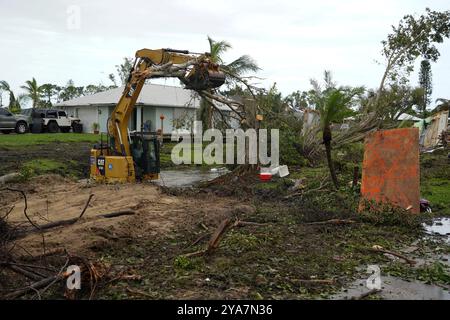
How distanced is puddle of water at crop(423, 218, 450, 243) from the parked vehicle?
2779 centimetres

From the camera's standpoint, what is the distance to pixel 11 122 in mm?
28422

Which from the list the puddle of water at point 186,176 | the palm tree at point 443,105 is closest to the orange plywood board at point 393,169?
the puddle of water at point 186,176

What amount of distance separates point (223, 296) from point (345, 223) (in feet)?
12.7

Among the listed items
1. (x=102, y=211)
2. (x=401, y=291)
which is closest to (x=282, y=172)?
(x=102, y=211)

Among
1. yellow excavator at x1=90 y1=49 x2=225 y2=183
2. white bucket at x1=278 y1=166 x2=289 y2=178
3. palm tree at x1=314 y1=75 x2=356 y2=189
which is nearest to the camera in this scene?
palm tree at x1=314 y1=75 x2=356 y2=189

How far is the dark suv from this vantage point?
28.0 metres

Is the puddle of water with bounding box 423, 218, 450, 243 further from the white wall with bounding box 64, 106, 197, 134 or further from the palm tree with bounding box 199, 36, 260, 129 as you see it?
the white wall with bounding box 64, 106, 197, 134

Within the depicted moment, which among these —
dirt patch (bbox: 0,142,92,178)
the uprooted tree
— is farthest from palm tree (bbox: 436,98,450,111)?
dirt patch (bbox: 0,142,92,178)

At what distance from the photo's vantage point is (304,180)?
40.9 feet

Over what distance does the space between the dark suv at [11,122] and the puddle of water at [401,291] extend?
27137 millimetres

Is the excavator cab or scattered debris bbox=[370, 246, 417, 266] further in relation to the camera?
the excavator cab

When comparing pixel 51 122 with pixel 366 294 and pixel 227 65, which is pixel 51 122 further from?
pixel 366 294

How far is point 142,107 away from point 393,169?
2514cm
